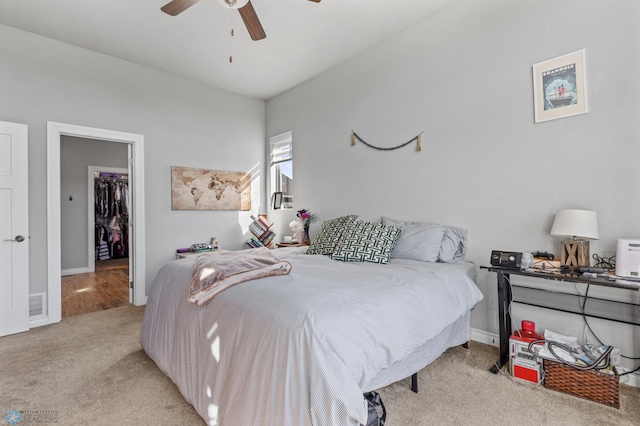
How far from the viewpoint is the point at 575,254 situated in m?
2.04

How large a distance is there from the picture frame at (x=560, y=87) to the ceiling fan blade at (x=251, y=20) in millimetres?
2138

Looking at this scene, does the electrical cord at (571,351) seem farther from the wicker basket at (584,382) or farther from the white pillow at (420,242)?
the white pillow at (420,242)

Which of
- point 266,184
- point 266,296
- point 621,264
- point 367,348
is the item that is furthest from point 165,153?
point 621,264

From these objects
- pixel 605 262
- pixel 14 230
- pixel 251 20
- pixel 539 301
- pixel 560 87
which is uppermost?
pixel 251 20

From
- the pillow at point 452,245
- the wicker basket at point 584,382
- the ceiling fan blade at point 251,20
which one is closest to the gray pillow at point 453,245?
the pillow at point 452,245

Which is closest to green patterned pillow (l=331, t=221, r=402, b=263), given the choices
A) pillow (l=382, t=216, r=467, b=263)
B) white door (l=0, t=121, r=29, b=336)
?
pillow (l=382, t=216, r=467, b=263)

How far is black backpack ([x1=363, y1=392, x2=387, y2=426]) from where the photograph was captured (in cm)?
142

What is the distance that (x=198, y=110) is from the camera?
430 centimetres

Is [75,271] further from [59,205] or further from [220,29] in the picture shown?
[220,29]

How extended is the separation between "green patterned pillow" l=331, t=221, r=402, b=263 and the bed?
0.84ft

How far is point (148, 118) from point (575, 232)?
14.7 ft

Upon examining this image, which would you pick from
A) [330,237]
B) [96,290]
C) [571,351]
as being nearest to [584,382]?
[571,351]

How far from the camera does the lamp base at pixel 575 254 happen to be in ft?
6.59

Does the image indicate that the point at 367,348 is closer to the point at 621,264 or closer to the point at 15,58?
the point at 621,264
